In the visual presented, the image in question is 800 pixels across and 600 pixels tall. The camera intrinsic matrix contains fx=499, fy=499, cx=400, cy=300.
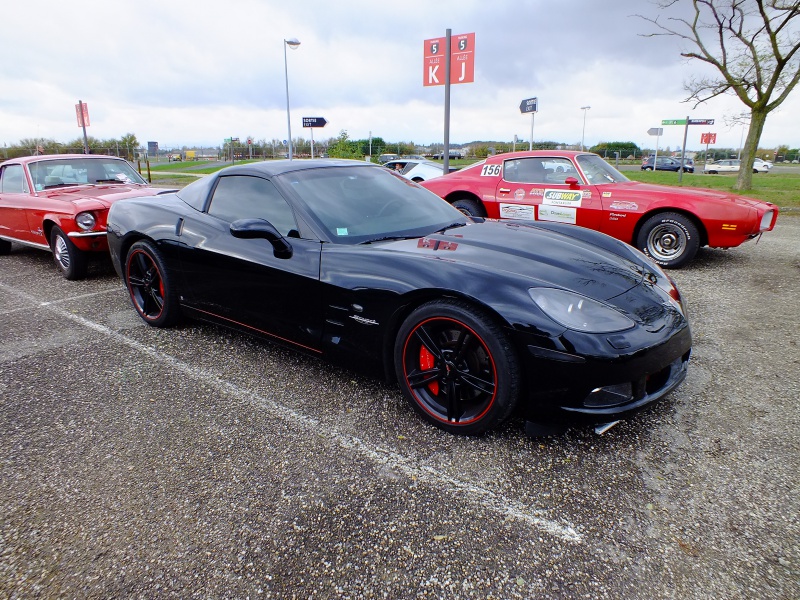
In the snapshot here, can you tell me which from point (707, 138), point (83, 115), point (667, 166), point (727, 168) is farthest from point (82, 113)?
point (727, 168)

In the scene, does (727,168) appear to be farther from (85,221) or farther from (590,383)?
(590,383)

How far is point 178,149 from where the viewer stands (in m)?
44.4

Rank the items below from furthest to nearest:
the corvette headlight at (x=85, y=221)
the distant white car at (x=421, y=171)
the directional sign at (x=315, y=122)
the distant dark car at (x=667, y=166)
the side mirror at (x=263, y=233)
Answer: the distant dark car at (x=667, y=166) < the directional sign at (x=315, y=122) < the distant white car at (x=421, y=171) < the corvette headlight at (x=85, y=221) < the side mirror at (x=263, y=233)

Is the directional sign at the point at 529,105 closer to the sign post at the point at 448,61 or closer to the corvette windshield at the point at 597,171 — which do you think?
the sign post at the point at 448,61

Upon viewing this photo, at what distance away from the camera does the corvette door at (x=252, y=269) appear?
2723 mm

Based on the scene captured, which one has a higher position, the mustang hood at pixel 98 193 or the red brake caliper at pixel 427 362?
the mustang hood at pixel 98 193

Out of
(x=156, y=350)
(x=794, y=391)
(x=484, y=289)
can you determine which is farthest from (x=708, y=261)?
(x=156, y=350)

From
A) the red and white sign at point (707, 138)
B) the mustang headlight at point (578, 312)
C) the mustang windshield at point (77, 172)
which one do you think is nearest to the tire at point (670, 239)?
the mustang headlight at point (578, 312)

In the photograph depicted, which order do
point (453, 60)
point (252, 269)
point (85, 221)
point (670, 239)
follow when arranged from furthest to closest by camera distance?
point (453, 60) < point (670, 239) < point (85, 221) < point (252, 269)

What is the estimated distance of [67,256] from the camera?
206 inches

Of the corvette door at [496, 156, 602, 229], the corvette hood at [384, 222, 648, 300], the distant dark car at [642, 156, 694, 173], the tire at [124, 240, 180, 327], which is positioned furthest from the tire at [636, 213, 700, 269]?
the distant dark car at [642, 156, 694, 173]

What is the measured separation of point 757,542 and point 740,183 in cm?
1457

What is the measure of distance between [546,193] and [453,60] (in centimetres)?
480

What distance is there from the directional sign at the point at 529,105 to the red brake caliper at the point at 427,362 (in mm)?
15345
